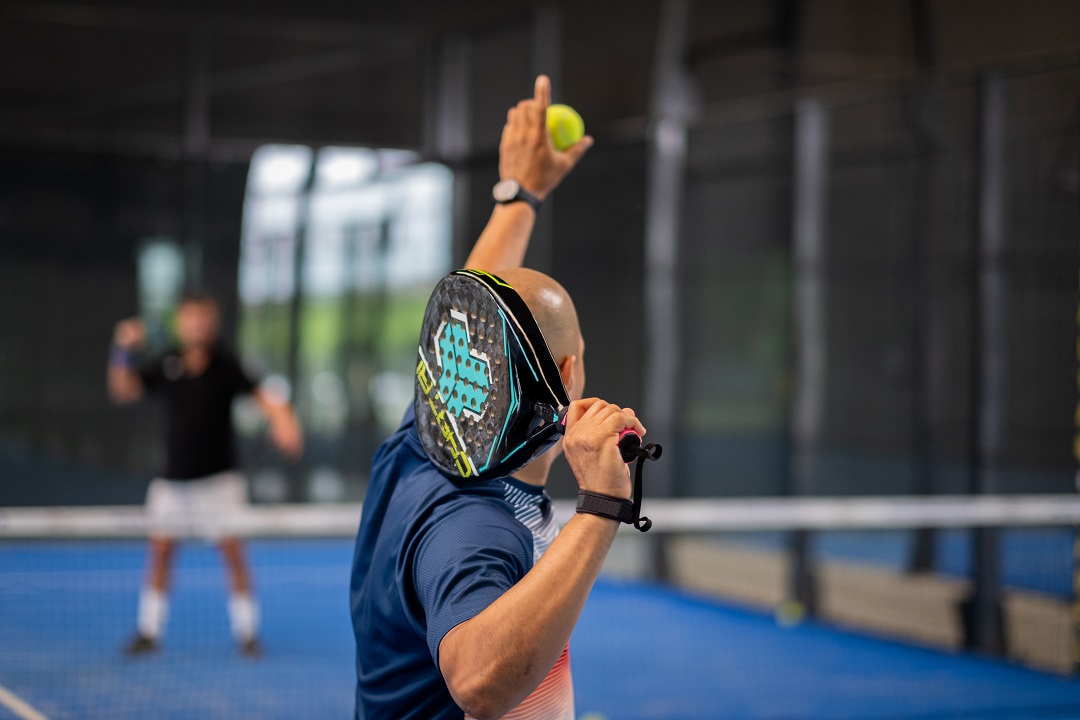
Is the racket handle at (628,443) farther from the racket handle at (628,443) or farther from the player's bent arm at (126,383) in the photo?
the player's bent arm at (126,383)

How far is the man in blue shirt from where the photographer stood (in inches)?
55.9

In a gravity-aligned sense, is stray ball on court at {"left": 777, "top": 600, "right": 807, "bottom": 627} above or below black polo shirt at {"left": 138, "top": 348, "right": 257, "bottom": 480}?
below

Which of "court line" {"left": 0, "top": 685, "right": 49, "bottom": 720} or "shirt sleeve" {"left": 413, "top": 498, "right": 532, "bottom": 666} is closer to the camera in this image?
"shirt sleeve" {"left": 413, "top": 498, "right": 532, "bottom": 666}

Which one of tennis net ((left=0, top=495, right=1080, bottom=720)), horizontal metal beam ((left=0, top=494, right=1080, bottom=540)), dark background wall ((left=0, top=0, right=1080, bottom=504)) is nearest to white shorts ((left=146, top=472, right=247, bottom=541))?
tennis net ((left=0, top=495, right=1080, bottom=720))

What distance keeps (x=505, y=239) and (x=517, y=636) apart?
1.13m

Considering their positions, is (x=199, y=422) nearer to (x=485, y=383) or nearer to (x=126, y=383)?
(x=126, y=383)

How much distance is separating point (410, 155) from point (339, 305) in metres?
1.51

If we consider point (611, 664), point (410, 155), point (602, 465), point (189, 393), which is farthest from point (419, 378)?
point (410, 155)

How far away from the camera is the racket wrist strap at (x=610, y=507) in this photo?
149 cm

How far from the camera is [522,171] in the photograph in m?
2.44

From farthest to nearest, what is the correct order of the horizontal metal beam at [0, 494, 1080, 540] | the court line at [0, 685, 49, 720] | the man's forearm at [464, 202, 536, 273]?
1. the horizontal metal beam at [0, 494, 1080, 540]
2. the court line at [0, 685, 49, 720]
3. the man's forearm at [464, 202, 536, 273]

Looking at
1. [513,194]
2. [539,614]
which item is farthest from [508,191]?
[539,614]

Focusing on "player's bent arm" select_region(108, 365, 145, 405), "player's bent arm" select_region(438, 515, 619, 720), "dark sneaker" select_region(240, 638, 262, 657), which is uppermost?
"player's bent arm" select_region(438, 515, 619, 720)

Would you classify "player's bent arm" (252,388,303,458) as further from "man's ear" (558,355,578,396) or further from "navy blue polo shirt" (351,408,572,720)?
"man's ear" (558,355,578,396)
